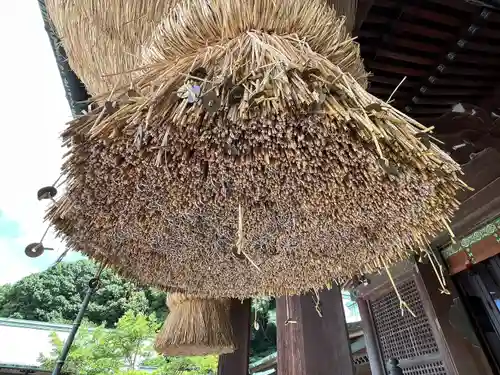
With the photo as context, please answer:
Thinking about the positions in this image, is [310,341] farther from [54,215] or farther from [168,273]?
[54,215]

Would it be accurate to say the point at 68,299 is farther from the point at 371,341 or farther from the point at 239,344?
the point at 371,341

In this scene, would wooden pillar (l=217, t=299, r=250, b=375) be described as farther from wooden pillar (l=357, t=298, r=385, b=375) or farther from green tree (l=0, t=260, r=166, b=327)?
Result: green tree (l=0, t=260, r=166, b=327)

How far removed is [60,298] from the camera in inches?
503

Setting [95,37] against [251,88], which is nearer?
[251,88]

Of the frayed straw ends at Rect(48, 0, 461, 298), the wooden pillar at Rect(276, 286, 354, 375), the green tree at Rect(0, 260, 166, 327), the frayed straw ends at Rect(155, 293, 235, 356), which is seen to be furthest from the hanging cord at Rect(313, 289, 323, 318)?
the green tree at Rect(0, 260, 166, 327)

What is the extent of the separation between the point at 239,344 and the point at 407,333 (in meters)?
1.20

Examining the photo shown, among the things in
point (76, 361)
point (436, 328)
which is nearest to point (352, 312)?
point (76, 361)

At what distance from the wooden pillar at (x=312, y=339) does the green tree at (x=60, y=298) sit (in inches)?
441

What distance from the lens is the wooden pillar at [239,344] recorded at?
6.56 feet

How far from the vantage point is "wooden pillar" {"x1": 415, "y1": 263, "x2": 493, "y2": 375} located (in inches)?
66.2

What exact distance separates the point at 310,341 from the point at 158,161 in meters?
0.86

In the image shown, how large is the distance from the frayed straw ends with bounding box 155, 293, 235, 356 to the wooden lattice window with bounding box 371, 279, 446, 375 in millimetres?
1254

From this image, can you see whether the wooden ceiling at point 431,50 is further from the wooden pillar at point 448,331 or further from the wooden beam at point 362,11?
the wooden pillar at point 448,331

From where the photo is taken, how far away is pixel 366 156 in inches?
25.6
